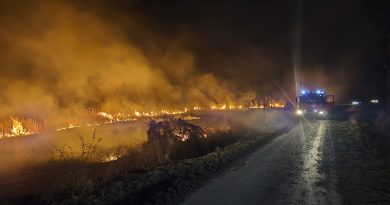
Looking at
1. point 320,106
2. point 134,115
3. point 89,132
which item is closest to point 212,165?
point 89,132

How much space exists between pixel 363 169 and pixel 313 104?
83.3 ft

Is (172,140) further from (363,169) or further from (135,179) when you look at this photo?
(363,169)

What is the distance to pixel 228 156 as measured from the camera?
13992 mm

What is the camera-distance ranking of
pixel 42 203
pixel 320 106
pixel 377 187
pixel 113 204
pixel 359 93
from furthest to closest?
1. pixel 359 93
2. pixel 320 106
3. pixel 42 203
4. pixel 377 187
5. pixel 113 204

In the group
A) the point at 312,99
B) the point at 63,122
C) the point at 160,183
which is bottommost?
the point at 160,183

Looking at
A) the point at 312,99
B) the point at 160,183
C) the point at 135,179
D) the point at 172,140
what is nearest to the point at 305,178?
the point at 160,183

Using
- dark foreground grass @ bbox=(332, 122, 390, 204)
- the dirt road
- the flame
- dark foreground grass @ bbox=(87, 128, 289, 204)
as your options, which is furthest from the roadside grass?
the flame

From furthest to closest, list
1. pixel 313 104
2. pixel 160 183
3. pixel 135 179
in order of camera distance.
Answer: pixel 313 104
pixel 135 179
pixel 160 183

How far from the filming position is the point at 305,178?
34.1 feet

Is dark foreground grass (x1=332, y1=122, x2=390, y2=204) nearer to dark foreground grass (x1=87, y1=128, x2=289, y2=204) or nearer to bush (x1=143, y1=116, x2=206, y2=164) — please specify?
dark foreground grass (x1=87, y1=128, x2=289, y2=204)

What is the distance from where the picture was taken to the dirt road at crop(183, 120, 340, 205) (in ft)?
27.7

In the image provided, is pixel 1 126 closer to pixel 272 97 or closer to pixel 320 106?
pixel 320 106

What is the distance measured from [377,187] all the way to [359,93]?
94.7 metres

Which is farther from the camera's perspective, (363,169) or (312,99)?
(312,99)
